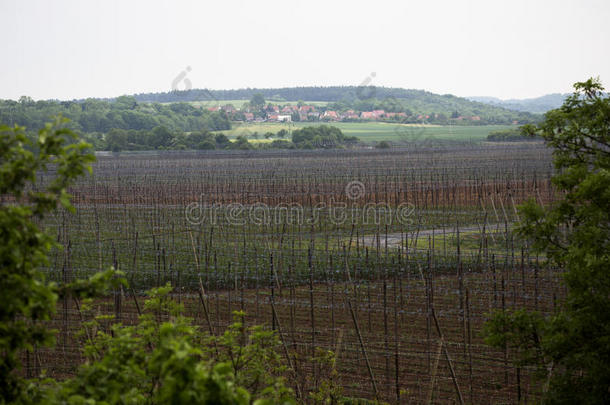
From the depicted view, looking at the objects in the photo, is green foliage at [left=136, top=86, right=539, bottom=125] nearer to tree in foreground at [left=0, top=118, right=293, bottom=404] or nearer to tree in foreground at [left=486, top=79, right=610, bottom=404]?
tree in foreground at [left=486, top=79, right=610, bottom=404]

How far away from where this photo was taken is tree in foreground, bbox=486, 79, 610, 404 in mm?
5781

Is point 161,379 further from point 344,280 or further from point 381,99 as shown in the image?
point 381,99

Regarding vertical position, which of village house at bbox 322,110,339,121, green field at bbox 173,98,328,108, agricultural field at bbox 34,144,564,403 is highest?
green field at bbox 173,98,328,108

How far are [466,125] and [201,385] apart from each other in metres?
94.4

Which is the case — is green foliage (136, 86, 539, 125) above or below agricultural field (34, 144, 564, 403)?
above

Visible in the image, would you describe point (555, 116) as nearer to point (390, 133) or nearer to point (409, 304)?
point (409, 304)

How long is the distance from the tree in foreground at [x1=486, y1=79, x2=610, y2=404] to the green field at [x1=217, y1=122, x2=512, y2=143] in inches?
2387

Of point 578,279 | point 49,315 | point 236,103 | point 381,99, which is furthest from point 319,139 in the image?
point 49,315

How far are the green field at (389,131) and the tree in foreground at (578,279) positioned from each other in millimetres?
60624

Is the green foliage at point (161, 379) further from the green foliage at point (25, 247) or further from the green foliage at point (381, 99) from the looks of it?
the green foliage at point (381, 99)

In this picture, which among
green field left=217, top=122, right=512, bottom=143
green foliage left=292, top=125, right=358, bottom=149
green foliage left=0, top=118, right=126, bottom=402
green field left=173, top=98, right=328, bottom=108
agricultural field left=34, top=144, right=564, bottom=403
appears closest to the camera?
green foliage left=0, top=118, right=126, bottom=402

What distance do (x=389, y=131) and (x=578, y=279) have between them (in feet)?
259

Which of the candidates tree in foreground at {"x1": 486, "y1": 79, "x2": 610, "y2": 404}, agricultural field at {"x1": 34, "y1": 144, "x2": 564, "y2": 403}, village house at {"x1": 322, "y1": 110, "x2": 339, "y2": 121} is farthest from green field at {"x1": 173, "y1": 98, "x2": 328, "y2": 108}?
tree in foreground at {"x1": 486, "y1": 79, "x2": 610, "y2": 404}

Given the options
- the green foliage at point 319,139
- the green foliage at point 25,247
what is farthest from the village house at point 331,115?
the green foliage at point 25,247
